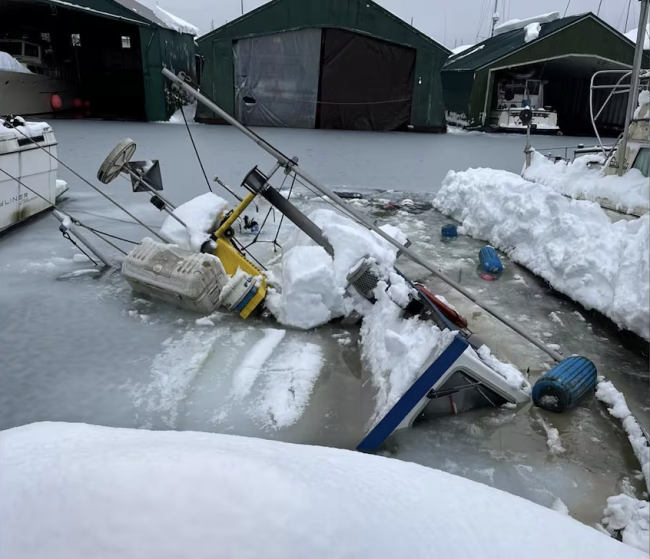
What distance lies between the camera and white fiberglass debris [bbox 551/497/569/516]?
7.17 ft

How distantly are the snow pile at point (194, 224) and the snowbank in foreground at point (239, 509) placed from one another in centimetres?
303

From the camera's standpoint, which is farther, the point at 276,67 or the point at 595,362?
the point at 276,67

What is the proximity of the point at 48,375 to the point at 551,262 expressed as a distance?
424 cm

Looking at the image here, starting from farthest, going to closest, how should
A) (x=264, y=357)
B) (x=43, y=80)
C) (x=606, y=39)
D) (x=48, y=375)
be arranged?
(x=43, y=80) < (x=606, y=39) < (x=264, y=357) < (x=48, y=375)

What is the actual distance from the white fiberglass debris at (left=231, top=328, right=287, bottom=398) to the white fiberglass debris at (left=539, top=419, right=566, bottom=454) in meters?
1.66

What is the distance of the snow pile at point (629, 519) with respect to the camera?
2031mm

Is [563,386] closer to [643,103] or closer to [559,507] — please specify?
[559,507]

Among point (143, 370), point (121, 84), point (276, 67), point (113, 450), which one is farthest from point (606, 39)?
point (113, 450)

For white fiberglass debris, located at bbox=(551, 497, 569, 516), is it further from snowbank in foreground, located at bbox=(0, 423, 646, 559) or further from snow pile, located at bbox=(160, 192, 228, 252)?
snow pile, located at bbox=(160, 192, 228, 252)

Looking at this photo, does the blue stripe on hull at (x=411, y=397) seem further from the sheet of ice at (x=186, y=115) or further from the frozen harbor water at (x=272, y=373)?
the sheet of ice at (x=186, y=115)

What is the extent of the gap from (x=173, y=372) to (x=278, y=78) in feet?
55.5

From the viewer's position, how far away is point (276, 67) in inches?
708

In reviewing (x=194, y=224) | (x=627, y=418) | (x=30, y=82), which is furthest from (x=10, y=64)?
(x=627, y=418)

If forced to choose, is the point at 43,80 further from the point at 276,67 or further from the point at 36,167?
the point at 36,167
